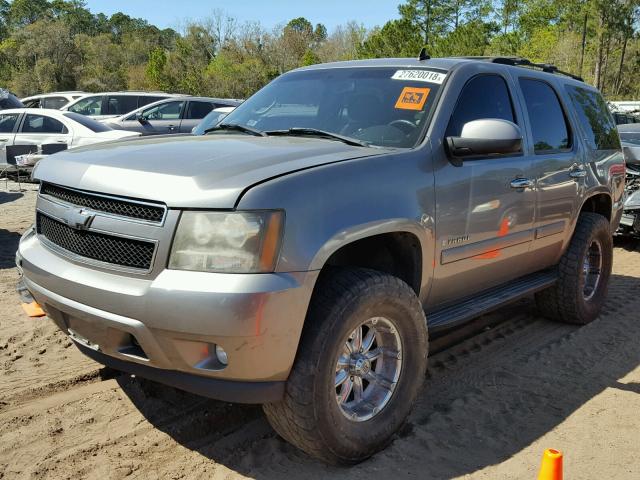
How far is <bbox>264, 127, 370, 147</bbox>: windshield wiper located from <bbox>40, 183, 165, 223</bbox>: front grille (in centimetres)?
122

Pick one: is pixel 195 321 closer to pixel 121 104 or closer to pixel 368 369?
pixel 368 369

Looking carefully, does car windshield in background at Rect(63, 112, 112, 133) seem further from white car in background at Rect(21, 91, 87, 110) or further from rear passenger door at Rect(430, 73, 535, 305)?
rear passenger door at Rect(430, 73, 535, 305)

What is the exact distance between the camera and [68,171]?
10.1ft

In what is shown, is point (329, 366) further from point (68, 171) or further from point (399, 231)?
point (68, 171)

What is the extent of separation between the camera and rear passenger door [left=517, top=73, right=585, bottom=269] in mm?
4359

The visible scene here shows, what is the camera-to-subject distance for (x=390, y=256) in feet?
11.4

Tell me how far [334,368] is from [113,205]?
1.23 meters

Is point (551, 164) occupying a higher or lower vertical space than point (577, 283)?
higher

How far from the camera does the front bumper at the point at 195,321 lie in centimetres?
250

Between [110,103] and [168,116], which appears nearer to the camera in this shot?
[168,116]

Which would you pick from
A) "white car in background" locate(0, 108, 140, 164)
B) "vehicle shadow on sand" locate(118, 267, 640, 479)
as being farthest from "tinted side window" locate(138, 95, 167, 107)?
"vehicle shadow on sand" locate(118, 267, 640, 479)

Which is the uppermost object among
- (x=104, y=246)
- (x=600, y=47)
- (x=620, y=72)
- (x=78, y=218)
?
(x=600, y=47)

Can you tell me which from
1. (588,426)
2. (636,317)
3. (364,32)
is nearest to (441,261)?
(588,426)

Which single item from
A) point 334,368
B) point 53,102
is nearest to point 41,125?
point 53,102
